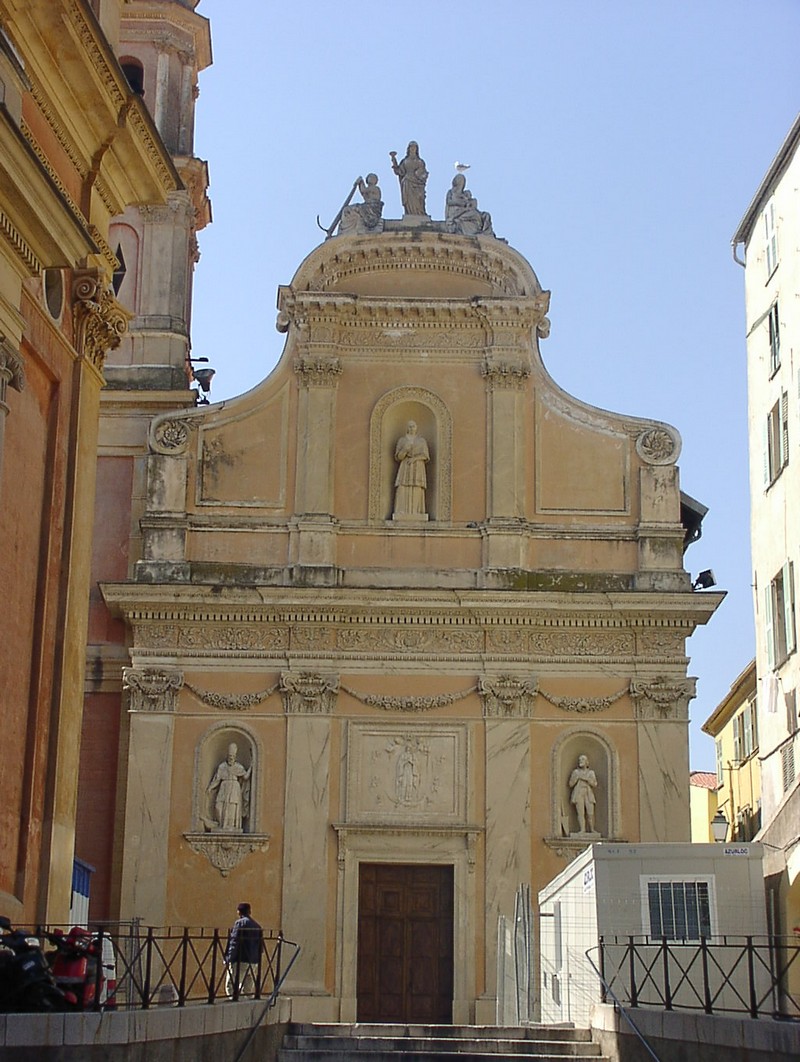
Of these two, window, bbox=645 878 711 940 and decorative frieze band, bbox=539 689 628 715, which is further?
decorative frieze band, bbox=539 689 628 715

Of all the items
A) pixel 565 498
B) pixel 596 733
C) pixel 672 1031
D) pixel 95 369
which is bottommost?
pixel 672 1031

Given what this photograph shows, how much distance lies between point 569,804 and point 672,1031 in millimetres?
11858

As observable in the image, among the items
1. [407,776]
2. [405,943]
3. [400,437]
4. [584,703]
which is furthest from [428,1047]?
[400,437]

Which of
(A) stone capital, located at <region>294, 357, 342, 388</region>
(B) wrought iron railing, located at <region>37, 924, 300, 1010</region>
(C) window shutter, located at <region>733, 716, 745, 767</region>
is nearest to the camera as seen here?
(B) wrought iron railing, located at <region>37, 924, 300, 1010</region>

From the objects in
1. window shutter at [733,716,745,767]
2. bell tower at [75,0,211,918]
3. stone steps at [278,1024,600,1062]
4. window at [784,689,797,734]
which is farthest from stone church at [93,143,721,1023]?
window shutter at [733,716,745,767]

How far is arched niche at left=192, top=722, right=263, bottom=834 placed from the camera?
24969 mm

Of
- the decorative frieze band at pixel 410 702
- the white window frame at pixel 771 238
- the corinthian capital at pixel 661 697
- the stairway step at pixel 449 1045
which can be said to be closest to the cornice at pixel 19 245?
the stairway step at pixel 449 1045

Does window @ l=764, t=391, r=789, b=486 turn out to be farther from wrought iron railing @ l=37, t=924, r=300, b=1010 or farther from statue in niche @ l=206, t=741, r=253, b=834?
wrought iron railing @ l=37, t=924, r=300, b=1010

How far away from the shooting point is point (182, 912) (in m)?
24.4

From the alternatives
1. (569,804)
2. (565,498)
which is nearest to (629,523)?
(565,498)

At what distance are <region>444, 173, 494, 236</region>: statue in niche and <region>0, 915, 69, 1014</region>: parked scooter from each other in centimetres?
1878

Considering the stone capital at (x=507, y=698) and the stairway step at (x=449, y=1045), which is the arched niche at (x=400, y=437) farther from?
the stairway step at (x=449, y=1045)

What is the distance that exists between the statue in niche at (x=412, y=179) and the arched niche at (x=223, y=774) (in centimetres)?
909

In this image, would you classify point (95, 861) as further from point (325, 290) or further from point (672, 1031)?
point (672, 1031)
